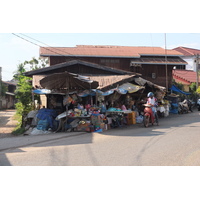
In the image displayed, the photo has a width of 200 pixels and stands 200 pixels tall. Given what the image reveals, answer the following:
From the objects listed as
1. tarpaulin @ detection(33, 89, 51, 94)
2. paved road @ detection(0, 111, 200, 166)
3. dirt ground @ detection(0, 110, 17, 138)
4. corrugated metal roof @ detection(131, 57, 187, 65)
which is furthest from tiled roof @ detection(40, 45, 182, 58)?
paved road @ detection(0, 111, 200, 166)

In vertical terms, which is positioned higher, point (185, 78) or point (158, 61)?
point (158, 61)

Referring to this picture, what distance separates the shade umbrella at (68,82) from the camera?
42.9ft

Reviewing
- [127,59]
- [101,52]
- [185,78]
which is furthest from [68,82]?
[185,78]

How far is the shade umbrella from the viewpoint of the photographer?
1306 cm

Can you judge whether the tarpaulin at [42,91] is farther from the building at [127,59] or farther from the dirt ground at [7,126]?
the building at [127,59]

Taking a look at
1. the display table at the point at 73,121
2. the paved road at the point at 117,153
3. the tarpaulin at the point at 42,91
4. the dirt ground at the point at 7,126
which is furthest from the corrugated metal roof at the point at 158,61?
the paved road at the point at 117,153

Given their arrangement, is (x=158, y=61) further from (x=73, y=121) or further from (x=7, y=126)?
(x=73, y=121)

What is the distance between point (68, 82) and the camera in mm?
13805

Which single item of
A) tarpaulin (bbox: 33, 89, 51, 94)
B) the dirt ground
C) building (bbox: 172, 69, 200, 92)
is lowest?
the dirt ground

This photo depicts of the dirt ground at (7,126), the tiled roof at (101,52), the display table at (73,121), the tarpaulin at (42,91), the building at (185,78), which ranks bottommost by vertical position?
the dirt ground at (7,126)

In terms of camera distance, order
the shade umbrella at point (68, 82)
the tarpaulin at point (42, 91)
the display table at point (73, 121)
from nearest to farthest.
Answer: the shade umbrella at point (68, 82)
the display table at point (73, 121)
the tarpaulin at point (42, 91)

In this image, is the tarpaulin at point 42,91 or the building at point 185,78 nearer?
the tarpaulin at point 42,91

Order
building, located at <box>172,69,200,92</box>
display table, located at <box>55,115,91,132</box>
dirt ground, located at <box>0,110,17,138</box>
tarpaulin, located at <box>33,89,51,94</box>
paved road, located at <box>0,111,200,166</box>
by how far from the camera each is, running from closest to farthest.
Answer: paved road, located at <box>0,111,200,166</box> < display table, located at <box>55,115,91,132</box> < tarpaulin, located at <box>33,89,51,94</box> < dirt ground, located at <box>0,110,17,138</box> < building, located at <box>172,69,200,92</box>

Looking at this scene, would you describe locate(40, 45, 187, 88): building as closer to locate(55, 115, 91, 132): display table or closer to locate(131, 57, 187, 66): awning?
locate(131, 57, 187, 66): awning
